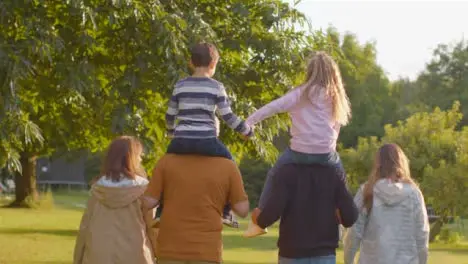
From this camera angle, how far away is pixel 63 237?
31844mm

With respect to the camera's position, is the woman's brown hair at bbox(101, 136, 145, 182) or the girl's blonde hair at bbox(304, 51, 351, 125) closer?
the girl's blonde hair at bbox(304, 51, 351, 125)

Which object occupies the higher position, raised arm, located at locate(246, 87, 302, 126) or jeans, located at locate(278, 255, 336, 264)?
raised arm, located at locate(246, 87, 302, 126)

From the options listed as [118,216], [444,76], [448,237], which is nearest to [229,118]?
[118,216]

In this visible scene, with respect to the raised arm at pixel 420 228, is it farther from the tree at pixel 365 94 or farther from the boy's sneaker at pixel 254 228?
the tree at pixel 365 94

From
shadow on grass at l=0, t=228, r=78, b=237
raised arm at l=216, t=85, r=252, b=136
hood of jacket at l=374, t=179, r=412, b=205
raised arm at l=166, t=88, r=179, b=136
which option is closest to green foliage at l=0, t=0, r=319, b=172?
hood of jacket at l=374, t=179, r=412, b=205

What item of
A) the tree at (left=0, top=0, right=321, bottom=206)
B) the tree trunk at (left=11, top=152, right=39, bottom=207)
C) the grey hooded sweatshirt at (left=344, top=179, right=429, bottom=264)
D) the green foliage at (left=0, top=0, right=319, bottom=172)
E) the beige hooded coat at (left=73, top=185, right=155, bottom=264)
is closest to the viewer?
the beige hooded coat at (left=73, top=185, right=155, bottom=264)

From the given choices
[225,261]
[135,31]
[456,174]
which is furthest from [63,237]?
[135,31]

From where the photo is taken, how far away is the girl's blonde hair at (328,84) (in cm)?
758

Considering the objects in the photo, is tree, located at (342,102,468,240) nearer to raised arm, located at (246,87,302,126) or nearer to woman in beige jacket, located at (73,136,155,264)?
woman in beige jacket, located at (73,136,155,264)

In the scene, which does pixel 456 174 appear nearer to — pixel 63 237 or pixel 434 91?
pixel 63 237

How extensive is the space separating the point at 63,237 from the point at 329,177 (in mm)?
25134

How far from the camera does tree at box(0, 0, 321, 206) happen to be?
15562 mm

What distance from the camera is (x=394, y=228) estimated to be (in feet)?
28.8

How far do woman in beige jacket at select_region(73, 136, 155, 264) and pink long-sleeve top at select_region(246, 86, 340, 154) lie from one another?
1.03m
